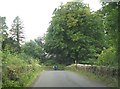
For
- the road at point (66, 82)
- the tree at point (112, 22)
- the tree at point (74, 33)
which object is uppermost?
the tree at point (74, 33)

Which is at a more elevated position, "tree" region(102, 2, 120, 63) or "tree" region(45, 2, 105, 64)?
"tree" region(45, 2, 105, 64)

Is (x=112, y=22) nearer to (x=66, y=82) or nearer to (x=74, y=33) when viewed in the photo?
(x=66, y=82)

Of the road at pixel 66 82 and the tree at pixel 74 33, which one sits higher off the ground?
the tree at pixel 74 33

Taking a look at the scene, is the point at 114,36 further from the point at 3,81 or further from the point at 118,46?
the point at 3,81

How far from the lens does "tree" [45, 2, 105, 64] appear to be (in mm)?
38906

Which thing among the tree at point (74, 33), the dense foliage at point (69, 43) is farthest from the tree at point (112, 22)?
the tree at point (74, 33)

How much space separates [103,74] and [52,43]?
31177 millimetres

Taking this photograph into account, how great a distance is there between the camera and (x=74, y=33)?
4706cm

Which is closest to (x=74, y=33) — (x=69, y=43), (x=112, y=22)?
(x=69, y=43)

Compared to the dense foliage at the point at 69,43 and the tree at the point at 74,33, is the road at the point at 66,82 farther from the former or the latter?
the tree at the point at 74,33

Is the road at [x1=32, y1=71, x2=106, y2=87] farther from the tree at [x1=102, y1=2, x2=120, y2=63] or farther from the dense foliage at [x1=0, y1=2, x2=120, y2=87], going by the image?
the tree at [x1=102, y1=2, x2=120, y2=63]

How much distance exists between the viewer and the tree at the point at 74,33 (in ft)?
128

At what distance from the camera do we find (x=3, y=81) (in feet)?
52.5

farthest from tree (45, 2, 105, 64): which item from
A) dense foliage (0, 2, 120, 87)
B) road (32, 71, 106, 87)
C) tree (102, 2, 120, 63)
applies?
tree (102, 2, 120, 63)
